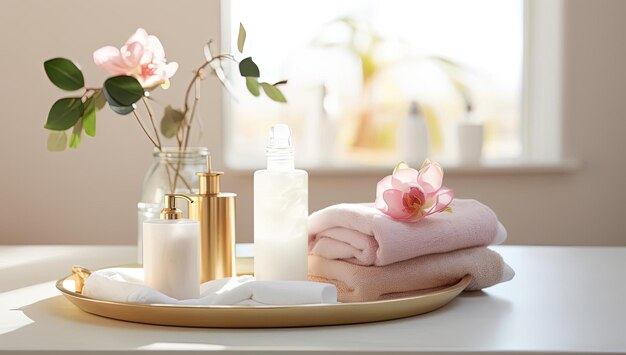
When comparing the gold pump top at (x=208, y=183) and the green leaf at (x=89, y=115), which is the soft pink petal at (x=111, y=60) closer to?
the green leaf at (x=89, y=115)

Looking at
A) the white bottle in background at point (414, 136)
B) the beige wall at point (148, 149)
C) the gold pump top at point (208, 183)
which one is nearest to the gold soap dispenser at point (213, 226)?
the gold pump top at point (208, 183)

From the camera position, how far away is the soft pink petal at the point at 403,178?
3.75 feet

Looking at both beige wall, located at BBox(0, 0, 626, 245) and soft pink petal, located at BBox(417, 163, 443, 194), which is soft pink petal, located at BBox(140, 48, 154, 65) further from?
beige wall, located at BBox(0, 0, 626, 245)

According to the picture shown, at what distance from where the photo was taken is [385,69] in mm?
2998

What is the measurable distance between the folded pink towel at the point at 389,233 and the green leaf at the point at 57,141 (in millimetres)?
362

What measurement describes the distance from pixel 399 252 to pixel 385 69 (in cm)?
199

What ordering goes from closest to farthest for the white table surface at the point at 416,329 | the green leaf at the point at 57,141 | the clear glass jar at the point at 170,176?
the white table surface at the point at 416,329, the green leaf at the point at 57,141, the clear glass jar at the point at 170,176

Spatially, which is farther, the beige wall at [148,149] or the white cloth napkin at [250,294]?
the beige wall at [148,149]

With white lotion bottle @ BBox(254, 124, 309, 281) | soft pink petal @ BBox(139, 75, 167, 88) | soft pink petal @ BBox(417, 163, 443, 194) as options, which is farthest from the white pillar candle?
soft pink petal @ BBox(417, 163, 443, 194)

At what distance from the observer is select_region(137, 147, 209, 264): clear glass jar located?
1271 mm

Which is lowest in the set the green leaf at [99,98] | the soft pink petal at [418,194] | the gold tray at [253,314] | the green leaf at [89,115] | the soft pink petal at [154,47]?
the gold tray at [253,314]

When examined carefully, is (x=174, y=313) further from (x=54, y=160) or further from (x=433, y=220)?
(x=54, y=160)

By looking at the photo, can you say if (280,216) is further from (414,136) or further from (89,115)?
(414,136)

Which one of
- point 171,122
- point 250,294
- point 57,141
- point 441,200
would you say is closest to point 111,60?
point 57,141
